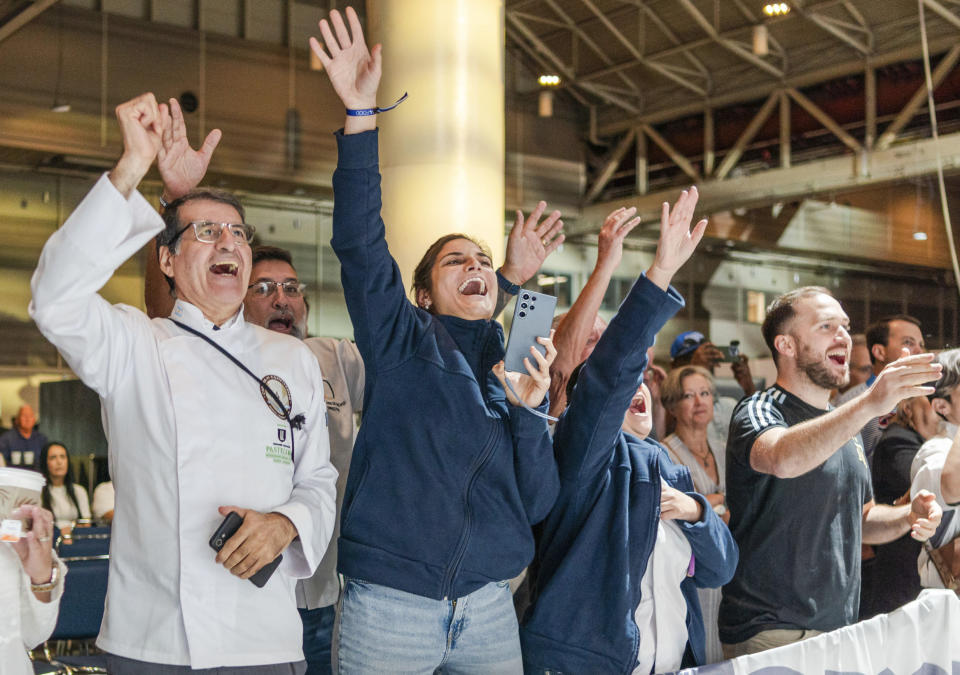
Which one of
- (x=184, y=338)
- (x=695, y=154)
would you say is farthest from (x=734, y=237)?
(x=184, y=338)

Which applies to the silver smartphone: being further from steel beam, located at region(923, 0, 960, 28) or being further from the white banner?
steel beam, located at region(923, 0, 960, 28)

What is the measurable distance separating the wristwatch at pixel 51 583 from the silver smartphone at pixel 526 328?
41.1 inches

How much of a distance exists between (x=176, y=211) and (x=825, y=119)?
1315cm

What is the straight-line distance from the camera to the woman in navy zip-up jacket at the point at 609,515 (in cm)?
251

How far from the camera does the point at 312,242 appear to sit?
46.1ft

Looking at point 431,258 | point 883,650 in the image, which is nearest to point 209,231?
point 431,258

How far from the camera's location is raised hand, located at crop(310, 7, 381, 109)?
2299 millimetres

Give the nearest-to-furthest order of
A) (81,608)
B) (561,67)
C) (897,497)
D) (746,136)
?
(897,497), (81,608), (746,136), (561,67)

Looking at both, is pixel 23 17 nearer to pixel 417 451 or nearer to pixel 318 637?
pixel 318 637

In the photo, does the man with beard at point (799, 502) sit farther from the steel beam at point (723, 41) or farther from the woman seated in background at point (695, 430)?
the steel beam at point (723, 41)

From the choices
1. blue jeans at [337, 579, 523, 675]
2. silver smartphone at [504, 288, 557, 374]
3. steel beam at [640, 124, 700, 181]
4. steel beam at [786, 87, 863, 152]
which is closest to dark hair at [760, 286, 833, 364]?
silver smartphone at [504, 288, 557, 374]

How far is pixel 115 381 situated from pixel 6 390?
10.8 meters

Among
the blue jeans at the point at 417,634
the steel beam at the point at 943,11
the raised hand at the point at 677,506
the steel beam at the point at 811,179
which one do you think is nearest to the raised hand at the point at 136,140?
the blue jeans at the point at 417,634

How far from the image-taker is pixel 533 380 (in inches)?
94.4
